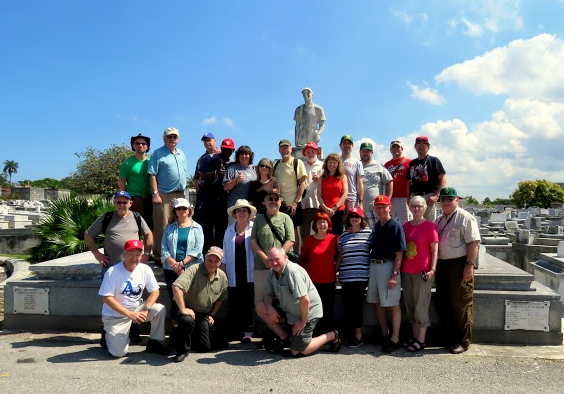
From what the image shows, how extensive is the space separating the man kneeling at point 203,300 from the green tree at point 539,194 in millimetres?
42798

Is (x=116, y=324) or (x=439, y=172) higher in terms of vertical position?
(x=439, y=172)

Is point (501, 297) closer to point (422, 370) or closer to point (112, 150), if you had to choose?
point (422, 370)

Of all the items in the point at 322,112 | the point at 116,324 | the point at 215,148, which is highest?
the point at 322,112

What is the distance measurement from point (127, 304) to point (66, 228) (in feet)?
18.8

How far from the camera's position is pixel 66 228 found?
9430 millimetres

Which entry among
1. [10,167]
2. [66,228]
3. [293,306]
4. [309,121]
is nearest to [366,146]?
[293,306]

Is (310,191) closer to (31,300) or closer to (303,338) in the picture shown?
(303,338)

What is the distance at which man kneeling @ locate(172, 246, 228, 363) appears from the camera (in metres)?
4.53

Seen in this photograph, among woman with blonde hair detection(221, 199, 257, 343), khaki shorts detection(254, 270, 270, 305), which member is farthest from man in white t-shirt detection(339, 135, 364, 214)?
khaki shorts detection(254, 270, 270, 305)

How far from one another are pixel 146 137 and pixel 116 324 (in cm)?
245

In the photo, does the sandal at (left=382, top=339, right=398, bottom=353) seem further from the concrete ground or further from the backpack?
the backpack

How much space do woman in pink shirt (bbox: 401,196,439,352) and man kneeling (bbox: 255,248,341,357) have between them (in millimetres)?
893

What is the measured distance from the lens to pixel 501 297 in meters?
4.89

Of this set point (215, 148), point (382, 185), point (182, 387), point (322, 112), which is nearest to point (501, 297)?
point (382, 185)
